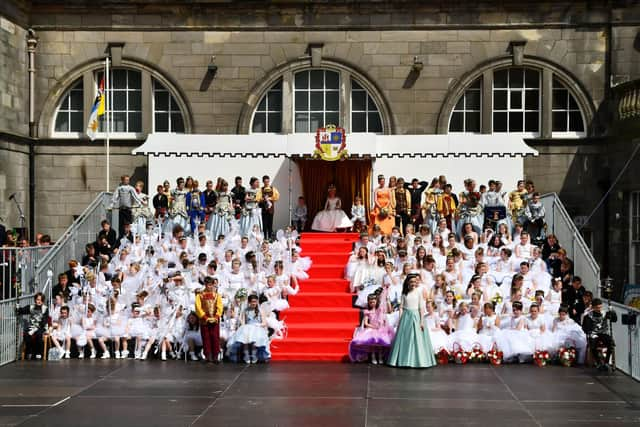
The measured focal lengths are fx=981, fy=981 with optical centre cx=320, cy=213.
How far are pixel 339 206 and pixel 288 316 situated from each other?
20.0ft

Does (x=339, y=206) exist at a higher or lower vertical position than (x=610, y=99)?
lower

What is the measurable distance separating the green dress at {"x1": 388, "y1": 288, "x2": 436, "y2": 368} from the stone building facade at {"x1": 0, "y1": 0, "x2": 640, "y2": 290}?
10.6 metres

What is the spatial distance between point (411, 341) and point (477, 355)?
59.3 inches

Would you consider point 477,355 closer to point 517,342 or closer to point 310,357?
point 517,342

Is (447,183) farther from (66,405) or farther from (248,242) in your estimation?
(66,405)

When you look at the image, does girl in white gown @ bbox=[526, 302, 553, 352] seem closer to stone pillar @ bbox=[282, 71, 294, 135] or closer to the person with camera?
the person with camera

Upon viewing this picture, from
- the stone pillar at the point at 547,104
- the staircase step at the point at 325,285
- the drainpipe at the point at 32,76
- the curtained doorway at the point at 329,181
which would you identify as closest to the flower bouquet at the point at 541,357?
the staircase step at the point at 325,285

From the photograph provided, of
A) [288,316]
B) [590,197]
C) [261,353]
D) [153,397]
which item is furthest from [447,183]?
[153,397]

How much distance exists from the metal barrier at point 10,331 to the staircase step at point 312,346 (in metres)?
4.89

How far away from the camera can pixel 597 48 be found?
89.6ft

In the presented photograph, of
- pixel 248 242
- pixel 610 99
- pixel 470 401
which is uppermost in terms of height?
pixel 610 99

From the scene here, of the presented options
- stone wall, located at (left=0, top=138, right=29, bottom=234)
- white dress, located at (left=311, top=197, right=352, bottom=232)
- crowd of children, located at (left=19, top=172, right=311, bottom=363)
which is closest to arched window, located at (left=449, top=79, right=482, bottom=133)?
white dress, located at (left=311, top=197, right=352, bottom=232)

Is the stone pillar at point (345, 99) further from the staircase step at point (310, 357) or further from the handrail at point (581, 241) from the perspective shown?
the staircase step at point (310, 357)

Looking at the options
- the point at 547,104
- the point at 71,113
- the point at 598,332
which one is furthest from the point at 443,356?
the point at 71,113
